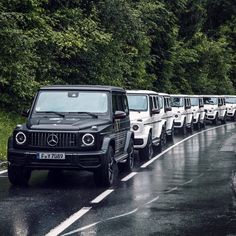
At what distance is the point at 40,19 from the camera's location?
66.3 ft

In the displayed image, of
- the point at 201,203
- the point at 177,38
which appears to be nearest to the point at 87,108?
the point at 201,203

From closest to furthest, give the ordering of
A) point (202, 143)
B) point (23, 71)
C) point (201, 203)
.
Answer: point (201, 203) → point (23, 71) → point (202, 143)

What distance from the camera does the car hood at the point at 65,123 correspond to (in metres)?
10.3

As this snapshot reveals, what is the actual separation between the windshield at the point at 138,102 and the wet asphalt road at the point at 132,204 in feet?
10.2

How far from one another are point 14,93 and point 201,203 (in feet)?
40.5

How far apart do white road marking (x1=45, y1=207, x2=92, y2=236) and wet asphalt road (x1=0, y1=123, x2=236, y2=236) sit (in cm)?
1

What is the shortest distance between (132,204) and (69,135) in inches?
80.2

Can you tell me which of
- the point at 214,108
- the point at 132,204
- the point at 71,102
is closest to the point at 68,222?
the point at 132,204

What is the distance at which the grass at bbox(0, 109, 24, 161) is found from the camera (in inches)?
587

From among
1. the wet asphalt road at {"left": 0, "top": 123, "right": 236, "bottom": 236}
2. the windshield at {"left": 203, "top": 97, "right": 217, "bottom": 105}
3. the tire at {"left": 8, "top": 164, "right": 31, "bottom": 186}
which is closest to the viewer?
the wet asphalt road at {"left": 0, "top": 123, "right": 236, "bottom": 236}

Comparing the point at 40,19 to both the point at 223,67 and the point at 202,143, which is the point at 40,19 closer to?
the point at 202,143

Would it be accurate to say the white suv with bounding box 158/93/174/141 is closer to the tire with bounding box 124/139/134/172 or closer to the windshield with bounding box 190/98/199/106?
the tire with bounding box 124/139/134/172

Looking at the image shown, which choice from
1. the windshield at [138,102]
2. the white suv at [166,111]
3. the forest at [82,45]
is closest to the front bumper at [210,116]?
the forest at [82,45]

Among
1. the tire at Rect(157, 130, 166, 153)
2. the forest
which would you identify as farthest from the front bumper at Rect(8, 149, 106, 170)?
the tire at Rect(157, 130, 166, 153)
